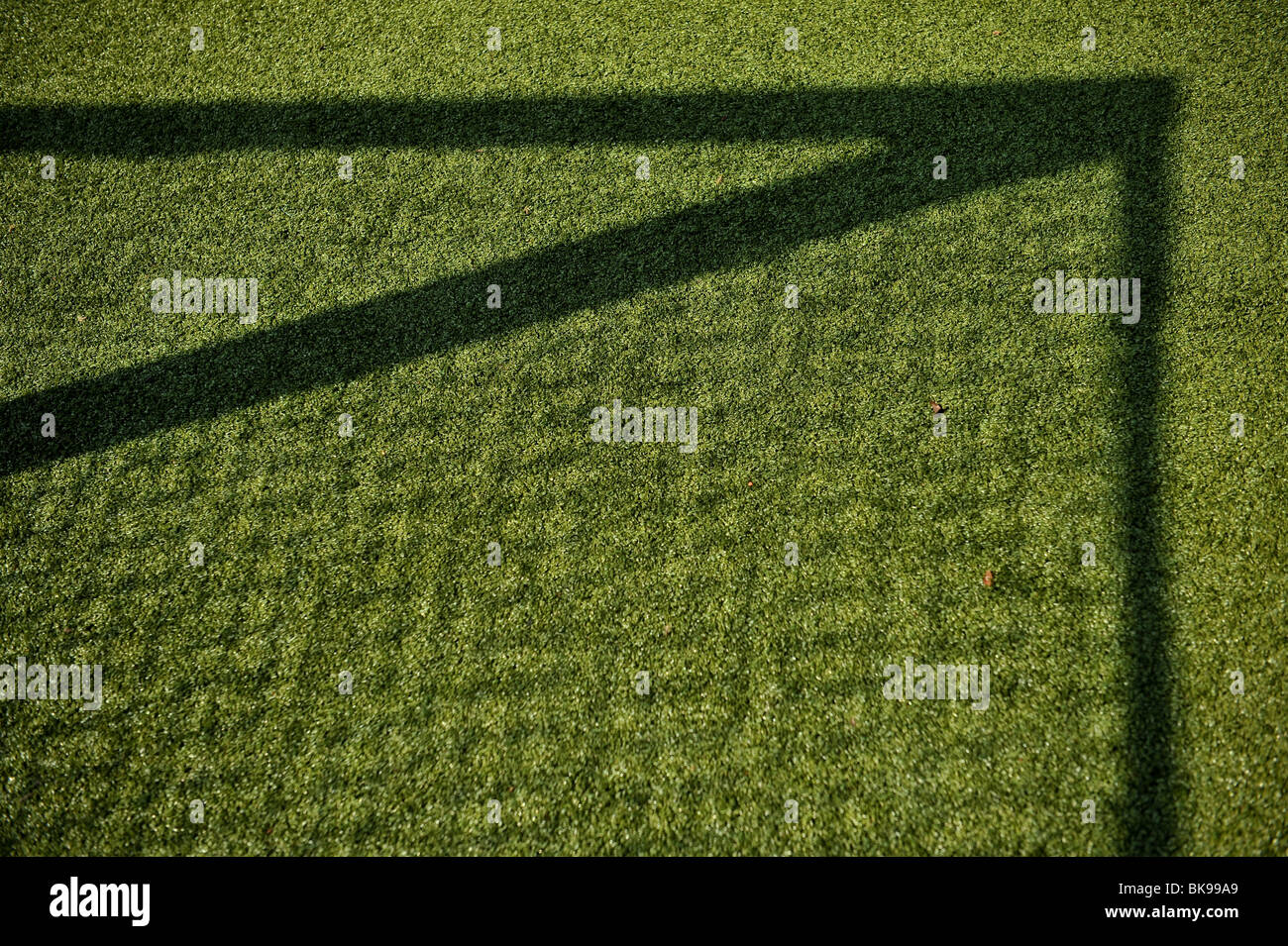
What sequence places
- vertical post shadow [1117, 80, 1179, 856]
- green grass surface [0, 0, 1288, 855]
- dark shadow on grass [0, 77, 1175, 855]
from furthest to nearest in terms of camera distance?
dark shadow on grass [0, 77, 1175, 855] → green grass surface [0, 0, 1288, 855] → vertical post shadow [1117, 80, 1179, 856]

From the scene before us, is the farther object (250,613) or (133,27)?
(133,27)

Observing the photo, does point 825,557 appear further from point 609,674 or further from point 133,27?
point 133,27

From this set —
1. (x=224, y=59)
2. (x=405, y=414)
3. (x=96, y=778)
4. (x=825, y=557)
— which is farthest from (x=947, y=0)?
(x=96, y=778)

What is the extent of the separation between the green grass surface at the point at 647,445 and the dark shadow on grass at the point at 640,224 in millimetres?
23

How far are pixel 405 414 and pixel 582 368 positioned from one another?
2.65 ft

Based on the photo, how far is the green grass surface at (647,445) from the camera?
231cm

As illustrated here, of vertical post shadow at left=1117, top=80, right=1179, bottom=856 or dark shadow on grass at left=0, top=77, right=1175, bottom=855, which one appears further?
dark shadow on grass at left=0, top=77, right=1175, bottom=855

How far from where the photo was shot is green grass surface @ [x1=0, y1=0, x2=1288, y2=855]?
231 centimetres

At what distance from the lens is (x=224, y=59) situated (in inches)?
178

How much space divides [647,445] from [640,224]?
4.44 ft

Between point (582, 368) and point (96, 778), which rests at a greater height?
point (582, 368)

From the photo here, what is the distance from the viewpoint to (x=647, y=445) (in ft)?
9.93

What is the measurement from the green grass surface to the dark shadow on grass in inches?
0.9

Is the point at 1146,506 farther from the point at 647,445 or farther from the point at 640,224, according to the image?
the point at 640,224
